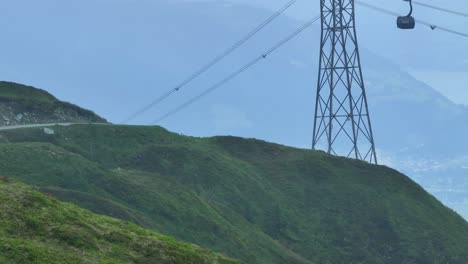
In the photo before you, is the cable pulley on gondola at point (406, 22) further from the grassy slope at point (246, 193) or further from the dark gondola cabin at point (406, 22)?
the grassy slope at point (246, 193)

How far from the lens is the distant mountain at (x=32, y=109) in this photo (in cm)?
8781

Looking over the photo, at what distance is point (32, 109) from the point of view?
90188mm

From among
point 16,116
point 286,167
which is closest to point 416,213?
point 286,167

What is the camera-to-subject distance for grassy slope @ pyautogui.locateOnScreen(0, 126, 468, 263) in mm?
65625

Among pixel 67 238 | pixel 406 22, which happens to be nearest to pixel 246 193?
pixel 406 22

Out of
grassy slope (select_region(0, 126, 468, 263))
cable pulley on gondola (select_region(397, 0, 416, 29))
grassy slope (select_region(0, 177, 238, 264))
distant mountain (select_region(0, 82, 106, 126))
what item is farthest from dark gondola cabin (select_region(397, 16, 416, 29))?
grassy slope (select_region(0, 177, 238, 264))

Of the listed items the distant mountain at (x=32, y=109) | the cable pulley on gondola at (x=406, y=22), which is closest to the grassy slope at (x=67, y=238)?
the cable pulley on gondola at (x=406, y=22)

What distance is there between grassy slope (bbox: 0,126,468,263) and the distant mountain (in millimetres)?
5907

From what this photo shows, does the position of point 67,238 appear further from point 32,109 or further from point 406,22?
point 32,109

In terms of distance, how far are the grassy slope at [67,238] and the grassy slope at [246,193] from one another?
22.8m

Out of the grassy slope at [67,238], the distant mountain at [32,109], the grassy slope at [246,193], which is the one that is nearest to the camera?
the grassy slope at [67,238]

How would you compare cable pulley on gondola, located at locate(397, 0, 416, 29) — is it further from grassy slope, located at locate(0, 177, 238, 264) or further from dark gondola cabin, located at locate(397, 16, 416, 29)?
grassy slope, located at locate(0, 177, 238, 264)

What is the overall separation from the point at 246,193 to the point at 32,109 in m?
23.1

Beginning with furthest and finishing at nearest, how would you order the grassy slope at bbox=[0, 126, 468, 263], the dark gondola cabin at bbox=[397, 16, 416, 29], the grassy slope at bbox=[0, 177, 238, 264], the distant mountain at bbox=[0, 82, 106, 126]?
the distant mountain at bbox=[0, 82, 106, 126]
the dark gondola cabin at bbox=[397, 16, 416, 29]
the grassy slope at bbox=[0, 126, 468, 263]
the grassy slope at bbox=[0, 177, 238, 264]
